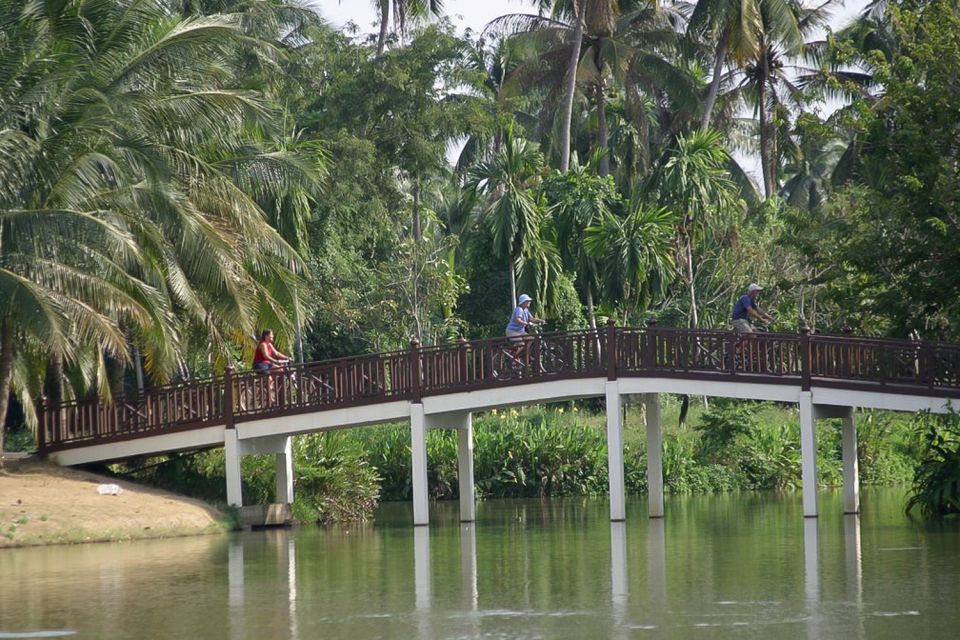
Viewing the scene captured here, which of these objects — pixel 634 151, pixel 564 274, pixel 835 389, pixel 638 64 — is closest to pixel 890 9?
pixel 835 389

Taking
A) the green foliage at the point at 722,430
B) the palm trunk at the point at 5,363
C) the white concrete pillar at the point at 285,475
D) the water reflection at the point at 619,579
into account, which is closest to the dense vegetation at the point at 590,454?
the green foliage at the point at 722,430

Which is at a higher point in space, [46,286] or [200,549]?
[46,286]

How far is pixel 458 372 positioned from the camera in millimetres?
26281

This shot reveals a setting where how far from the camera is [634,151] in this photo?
56.5 metres

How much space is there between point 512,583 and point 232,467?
36.1 ft

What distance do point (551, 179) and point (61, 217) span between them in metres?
22.2

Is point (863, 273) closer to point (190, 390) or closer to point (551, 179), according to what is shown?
point (190, 390)

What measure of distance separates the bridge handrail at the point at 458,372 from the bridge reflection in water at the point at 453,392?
2 cm

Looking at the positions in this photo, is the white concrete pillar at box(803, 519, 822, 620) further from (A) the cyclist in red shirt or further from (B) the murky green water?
(A) the cyclist in red shirt

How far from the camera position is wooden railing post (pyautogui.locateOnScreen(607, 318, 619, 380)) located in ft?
84.6

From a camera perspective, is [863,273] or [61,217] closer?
[61,217]

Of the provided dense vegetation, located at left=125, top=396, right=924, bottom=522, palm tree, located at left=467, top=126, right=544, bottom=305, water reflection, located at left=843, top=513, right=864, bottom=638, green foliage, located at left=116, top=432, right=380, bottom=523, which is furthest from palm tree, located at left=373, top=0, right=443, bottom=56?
water reflection, located at left=843, top=513, right=864, bottom=638

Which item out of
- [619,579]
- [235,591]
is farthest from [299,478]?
[619,579]

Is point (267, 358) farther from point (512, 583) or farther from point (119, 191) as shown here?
point (512, 583)
